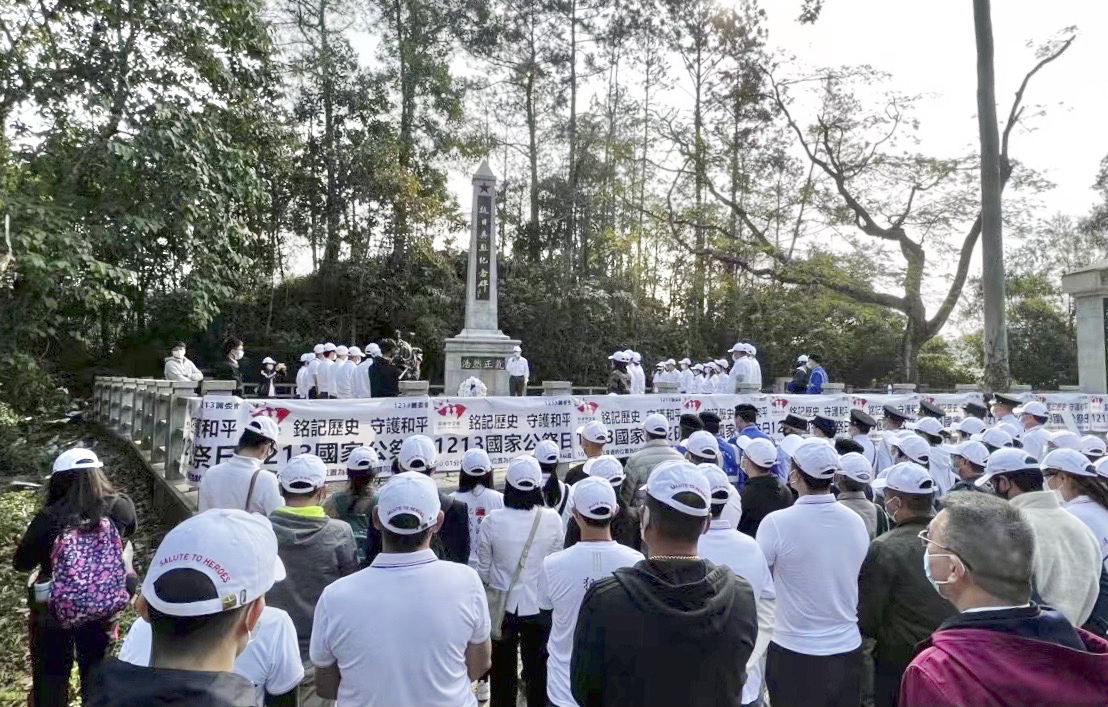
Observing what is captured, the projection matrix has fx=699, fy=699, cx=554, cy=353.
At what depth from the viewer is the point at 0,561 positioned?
252 inches

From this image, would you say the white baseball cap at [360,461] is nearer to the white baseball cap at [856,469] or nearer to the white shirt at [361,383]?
the white baseball cap at [856,469]

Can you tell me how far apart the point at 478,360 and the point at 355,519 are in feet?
46.3

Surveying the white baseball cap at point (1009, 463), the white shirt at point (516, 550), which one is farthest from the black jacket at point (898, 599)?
the white shirt at point (516, 550)

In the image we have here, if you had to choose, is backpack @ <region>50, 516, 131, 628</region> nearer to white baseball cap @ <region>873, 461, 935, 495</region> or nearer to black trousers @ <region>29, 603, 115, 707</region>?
black trousers @ <region>29, 603, 115, 707</region>

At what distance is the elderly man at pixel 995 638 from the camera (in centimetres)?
138

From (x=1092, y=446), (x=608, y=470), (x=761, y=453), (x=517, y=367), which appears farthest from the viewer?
(x=517, y=367)

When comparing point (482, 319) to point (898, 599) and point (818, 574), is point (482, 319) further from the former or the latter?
point (898, 599)

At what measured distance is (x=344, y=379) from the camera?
45.7ft

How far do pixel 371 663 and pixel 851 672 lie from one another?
85.1 inches

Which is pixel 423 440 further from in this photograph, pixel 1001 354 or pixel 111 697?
pixel 1001 354

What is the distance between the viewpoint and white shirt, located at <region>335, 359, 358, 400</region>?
13859 mm

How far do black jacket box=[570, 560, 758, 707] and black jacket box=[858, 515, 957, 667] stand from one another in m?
1.22

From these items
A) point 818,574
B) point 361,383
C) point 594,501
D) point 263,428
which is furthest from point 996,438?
point 361,383

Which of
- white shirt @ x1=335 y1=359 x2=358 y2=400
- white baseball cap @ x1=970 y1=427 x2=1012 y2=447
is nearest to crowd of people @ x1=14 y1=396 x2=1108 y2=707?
white baseball cap @ x1=970 y1=427 x2=1012 y2=447
